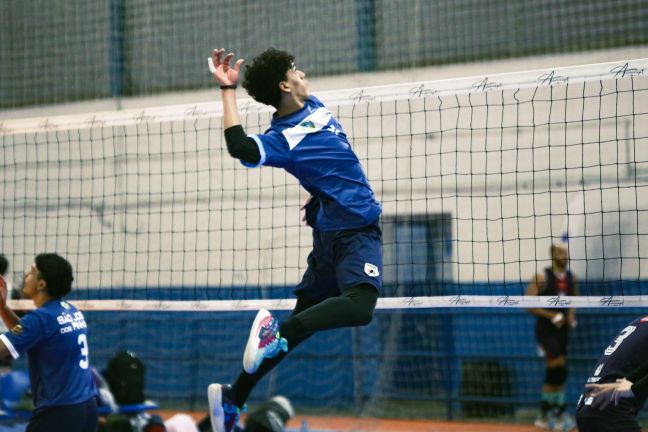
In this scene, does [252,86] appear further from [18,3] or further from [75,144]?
[18,3]

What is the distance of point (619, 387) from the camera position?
487 centimetres

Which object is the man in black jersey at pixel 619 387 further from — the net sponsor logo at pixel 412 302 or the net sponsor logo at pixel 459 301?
the net sponsor logo at pixel 412 302

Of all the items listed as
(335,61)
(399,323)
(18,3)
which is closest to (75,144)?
(18,3)

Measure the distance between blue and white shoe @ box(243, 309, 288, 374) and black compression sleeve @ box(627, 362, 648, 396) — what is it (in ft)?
5.99

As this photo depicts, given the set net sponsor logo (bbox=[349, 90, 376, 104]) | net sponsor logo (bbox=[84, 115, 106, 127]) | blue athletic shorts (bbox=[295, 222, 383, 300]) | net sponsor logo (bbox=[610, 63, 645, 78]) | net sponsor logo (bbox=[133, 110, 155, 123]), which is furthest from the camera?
net sponsor logo (bbox=[84, 115, 106, 127])

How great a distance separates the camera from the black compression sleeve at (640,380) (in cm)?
484

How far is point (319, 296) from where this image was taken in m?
5.70

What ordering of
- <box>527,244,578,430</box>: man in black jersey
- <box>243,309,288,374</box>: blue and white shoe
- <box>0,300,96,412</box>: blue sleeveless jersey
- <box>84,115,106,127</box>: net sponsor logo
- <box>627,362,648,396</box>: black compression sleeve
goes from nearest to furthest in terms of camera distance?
<box>243,309,288,374</box>: blue and white shoe < <box>627,362,648,396</box>: black compression sleeve < <box>0,300,96,412</box>: blue sleeveless jersey < <box>84,115,106,127</box>: net sponsor logo < <box>527,244,578,430</box>: man in black jersey

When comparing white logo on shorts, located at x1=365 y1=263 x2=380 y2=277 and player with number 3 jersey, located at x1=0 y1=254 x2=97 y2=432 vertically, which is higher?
white logo on shorts, located at x1=365 y1=263 x2=380 y2=277

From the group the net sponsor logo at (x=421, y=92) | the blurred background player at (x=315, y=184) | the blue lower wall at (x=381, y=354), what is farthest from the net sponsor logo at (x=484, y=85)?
the blue lower wall at (x=381, y=354)

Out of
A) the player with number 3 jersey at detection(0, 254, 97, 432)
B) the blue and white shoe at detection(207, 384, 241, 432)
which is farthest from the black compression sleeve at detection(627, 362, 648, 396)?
the player with number 3 jersey at detection(0, 254, 97, 432)

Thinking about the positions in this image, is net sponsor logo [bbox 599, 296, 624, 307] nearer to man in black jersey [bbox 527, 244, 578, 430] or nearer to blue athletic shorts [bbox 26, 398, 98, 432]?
blue athletic shorts [bbox 26, 398, 98, 432]

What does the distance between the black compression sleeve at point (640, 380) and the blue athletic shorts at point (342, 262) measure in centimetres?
144

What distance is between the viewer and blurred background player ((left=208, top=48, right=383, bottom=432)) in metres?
5.16
